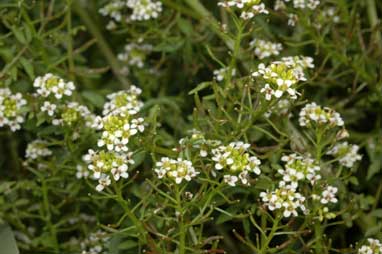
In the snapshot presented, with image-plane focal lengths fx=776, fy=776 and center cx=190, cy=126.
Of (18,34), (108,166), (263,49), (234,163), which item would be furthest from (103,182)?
(263,49)

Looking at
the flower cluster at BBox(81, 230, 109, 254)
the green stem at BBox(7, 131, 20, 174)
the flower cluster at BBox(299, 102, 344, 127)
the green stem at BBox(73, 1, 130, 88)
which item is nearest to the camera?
the flower cluster at BBox(299, 102, 344, 127)

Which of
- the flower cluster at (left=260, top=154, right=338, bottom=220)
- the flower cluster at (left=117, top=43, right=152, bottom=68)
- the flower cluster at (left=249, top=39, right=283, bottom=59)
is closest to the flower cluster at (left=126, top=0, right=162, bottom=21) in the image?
the flower cluster at (left=117, top=43, right=152, bottom=68)

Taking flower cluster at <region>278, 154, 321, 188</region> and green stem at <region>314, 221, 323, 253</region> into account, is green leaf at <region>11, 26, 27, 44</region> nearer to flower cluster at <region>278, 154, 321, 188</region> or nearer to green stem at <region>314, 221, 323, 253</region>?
flower cluster at <region>278, 154, 321, 188</region>

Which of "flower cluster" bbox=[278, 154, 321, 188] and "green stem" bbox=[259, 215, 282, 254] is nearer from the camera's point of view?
"green stem" bbox=[259, 215, 282, 254]

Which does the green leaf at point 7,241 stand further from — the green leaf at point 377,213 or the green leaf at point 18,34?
the green leaf at point 377,213

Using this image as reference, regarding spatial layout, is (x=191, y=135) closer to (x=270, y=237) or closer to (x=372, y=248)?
(x=270, y=237)

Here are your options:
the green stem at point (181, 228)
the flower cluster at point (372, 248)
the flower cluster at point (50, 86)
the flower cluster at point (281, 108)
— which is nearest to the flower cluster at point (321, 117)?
the flower cluster at point (281, 108)

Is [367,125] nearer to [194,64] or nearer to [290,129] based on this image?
[290,129]

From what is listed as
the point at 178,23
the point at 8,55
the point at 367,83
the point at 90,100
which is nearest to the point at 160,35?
the point at 178,23
